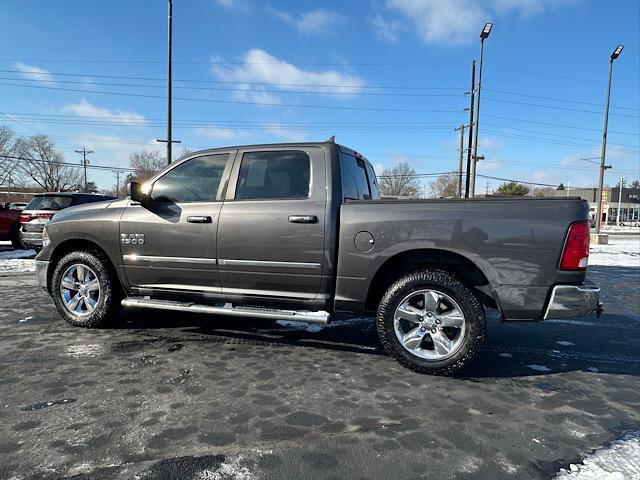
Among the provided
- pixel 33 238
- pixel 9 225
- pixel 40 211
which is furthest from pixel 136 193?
pixel 9 225

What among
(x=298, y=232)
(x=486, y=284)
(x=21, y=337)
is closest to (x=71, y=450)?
(x=298, y=232)

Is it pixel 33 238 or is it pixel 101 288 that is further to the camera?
pixel 33 238

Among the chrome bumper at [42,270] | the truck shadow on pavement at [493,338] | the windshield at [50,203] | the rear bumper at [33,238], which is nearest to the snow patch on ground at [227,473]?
the truck shadow on pavement at [493,338]

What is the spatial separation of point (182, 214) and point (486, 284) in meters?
3.02

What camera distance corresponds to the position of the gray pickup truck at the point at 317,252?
130 inches

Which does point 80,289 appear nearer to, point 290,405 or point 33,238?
point 290,405

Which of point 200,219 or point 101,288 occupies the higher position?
point 200,219

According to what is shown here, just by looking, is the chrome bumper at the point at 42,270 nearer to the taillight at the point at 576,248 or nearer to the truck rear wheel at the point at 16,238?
the taillight at the point at 576,248

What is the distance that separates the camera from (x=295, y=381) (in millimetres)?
3377

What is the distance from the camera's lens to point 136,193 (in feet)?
14.0

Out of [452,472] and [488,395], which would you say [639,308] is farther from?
[452,472]

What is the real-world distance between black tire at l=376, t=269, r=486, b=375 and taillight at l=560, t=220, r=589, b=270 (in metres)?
0.75

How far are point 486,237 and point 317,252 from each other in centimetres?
146

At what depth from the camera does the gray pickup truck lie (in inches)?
130
